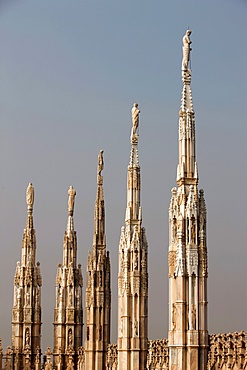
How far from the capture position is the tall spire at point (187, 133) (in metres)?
22.8

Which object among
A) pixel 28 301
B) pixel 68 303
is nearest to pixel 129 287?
pixel 68 303

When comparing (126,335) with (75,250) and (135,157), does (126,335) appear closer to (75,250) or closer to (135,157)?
(135,157)

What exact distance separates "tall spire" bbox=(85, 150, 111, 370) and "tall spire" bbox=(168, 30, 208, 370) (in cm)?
1075

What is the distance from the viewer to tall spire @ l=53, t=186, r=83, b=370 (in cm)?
3678

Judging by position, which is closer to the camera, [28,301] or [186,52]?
[186,52]

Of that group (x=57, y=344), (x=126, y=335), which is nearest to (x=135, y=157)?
(x=126, y=335)

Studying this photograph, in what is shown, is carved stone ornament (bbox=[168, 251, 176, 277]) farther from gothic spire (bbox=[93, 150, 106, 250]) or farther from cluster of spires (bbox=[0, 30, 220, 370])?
gothic spire (bbox=[93, 150, 106, 250])

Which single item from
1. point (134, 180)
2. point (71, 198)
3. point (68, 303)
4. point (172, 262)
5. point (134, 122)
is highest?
point (134, 122)

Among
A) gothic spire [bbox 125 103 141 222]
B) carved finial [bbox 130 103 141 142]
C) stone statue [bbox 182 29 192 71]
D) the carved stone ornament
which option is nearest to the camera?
the carved stone ornament

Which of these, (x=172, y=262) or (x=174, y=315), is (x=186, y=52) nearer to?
(x=172, y=262)

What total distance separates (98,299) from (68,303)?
165 inches

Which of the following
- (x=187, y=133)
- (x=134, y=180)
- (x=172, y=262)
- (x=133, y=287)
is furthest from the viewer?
(x=134, y=180)

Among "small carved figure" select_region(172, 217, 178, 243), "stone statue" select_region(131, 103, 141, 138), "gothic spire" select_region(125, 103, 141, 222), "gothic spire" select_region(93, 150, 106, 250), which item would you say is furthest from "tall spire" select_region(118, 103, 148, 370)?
"small carved figure" select_region(172, 217, 178, 243)

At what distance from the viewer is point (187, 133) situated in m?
23.1
